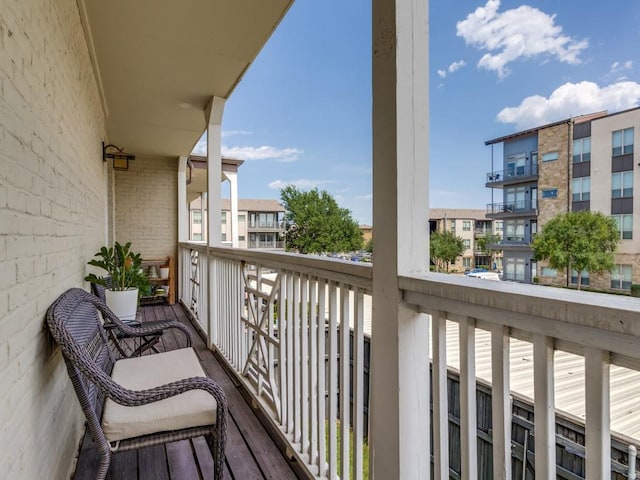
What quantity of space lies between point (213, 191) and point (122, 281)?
122 centimetres

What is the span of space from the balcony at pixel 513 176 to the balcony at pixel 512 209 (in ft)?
0.19

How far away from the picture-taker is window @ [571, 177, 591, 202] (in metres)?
0.74

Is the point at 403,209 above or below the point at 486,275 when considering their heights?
above

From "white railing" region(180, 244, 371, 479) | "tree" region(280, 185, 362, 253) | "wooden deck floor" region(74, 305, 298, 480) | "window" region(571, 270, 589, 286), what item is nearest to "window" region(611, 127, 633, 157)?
"window" region(571, 270, 589, 286)

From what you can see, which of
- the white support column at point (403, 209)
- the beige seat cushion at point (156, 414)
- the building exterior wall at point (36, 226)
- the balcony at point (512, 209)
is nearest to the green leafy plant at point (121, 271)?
the building exterior wall at point (36, 226)

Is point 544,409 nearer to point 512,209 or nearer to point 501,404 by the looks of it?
point 501,404

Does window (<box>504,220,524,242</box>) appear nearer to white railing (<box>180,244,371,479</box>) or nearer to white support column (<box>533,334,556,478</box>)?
white support column (<box>533,334,556,478</box>)

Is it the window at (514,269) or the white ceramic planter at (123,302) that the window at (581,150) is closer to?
the window at (514,269)

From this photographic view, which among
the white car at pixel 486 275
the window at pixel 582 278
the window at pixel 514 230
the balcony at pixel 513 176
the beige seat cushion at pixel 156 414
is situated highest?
the balcony at pixel 513 176

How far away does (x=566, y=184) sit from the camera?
792mm

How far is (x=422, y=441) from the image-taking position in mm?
1117

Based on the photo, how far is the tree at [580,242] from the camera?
2.25 feet

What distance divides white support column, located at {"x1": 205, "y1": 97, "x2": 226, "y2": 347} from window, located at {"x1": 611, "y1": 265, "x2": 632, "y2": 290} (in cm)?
342

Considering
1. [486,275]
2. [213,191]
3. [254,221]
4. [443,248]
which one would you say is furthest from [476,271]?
[254,221]
